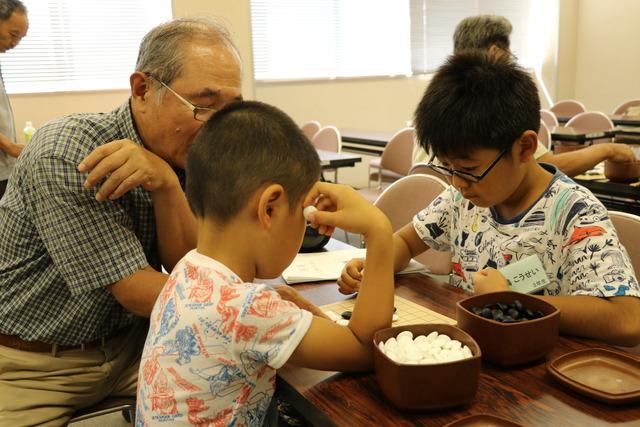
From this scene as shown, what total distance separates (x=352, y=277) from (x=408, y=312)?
A: 173mm

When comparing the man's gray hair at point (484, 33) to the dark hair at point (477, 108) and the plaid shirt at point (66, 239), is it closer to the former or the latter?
the dark hair at point (477, 108)

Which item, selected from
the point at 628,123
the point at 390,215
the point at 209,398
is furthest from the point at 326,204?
the point at 628,123

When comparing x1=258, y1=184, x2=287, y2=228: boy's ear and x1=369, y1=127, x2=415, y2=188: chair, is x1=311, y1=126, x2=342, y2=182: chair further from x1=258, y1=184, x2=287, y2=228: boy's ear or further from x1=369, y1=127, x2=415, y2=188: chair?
x1=258, y1=184, x2=287, y2=228: boy's ear

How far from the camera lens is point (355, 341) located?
0.96 metres

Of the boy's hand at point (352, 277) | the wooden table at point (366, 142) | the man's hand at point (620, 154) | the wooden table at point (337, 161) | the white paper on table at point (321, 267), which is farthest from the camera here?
the wooden table at point (366, 142)

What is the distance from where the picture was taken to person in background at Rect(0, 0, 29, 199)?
3342 millimetres

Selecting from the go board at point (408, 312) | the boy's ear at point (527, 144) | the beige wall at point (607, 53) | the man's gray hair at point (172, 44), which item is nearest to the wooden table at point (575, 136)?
the boy's ear at point (527, 144)

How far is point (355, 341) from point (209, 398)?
9.9 inches

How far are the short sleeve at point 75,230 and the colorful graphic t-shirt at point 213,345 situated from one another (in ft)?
1.16

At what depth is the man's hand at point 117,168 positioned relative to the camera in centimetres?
117

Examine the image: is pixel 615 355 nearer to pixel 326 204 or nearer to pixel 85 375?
pixel 326 204

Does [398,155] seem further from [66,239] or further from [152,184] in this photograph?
[66,239]

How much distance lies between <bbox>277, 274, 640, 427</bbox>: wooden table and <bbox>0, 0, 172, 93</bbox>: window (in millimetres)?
4787

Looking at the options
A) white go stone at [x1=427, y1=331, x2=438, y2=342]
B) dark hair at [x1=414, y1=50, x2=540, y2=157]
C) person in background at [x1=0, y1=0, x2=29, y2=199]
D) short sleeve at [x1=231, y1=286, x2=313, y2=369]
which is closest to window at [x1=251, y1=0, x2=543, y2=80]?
person in background at [x1=0, y1=0, x2=29, y2=199]
